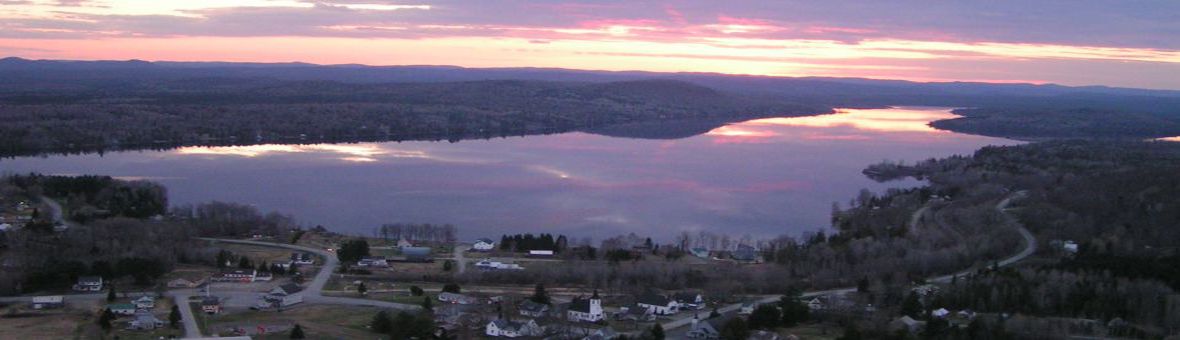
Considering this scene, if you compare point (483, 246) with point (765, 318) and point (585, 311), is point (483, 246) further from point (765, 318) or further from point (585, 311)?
point (765, 318)

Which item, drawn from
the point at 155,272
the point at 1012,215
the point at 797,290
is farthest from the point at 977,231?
the point at 155,272

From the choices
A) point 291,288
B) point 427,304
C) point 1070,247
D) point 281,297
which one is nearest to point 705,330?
point 427,304

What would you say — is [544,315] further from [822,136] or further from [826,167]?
[822,136]

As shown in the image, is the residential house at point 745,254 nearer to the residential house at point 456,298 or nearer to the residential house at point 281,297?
the residential house at point 456,298

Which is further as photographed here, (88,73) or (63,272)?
(88,73)

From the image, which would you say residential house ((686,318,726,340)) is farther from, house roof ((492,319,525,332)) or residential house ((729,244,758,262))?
residential house ((729,244,758,262))

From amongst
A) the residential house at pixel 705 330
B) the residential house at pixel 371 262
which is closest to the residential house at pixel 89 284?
the residential house at pixel 371 262

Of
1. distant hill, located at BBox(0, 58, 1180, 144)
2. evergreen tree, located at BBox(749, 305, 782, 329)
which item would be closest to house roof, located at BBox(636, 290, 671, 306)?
evergreen tree, located at BBox(749, 305, 782, 329)
